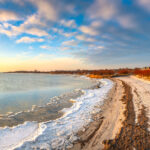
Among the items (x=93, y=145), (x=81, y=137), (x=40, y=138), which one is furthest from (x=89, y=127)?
(x=40, y=138)

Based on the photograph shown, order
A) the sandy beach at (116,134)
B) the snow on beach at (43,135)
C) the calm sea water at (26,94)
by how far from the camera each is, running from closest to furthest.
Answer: the sandy beach at (116,134) < the snow on beach at (43,135) < the calm sea water at (26,94)

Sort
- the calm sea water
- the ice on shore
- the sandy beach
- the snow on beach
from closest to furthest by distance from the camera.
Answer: the sandy beach
the snow on beach
the ice on shore
the calm sea water

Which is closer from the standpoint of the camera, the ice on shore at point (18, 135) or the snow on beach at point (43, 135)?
the snow on beach at point (43, 135)

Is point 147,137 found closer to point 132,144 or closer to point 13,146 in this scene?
point 132,144

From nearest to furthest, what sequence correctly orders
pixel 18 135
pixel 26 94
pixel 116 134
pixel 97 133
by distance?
pixel 116 134
pixel 97 133
pixel 18 135
pixel 26 94

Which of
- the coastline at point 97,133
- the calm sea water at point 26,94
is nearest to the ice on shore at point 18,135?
the coastline at point 97,133

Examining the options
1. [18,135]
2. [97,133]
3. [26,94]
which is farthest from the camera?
[26,94]

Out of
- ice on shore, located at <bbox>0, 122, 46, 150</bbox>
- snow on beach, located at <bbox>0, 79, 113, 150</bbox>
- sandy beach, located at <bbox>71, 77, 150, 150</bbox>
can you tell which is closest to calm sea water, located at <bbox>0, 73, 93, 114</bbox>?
ice on shore, located at <bbox>0, 122, 46, 150</bbox>

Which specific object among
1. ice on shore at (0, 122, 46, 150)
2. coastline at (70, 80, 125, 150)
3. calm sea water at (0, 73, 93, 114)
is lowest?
calm sea water at (0, 73, 93, 114)

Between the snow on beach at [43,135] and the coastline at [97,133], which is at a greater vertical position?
the coastline at [97,133]

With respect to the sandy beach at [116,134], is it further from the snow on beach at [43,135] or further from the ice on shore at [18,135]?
the ice on shore at [18,135]

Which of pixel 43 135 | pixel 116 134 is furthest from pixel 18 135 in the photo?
pixel 116 134

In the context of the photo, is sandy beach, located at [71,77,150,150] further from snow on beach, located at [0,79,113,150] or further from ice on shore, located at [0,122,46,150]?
ice on shore, located at [0,122,46,150]

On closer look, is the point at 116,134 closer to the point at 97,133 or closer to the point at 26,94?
the point at 97,133
